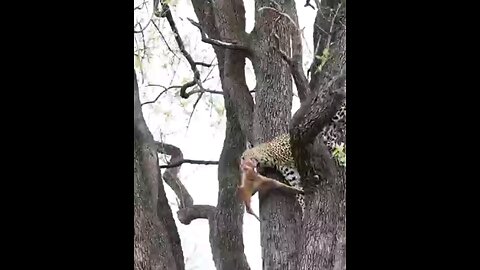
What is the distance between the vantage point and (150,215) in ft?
5.82

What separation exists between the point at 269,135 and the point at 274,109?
0.25ft

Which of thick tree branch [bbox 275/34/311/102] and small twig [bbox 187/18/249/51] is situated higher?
small twig [bbox 187/18/249/51]

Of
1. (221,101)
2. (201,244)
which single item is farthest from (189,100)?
(201,244)

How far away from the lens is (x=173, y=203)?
1.78 metres

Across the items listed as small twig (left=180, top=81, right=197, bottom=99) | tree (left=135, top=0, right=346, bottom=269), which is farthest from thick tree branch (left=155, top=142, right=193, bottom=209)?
small twig (left=180, top=81, right=197, bottom=99)

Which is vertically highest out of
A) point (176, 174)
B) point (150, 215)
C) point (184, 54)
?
point (184, 54)

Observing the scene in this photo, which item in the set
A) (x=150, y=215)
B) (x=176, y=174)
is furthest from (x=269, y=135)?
(x=150, y=215)

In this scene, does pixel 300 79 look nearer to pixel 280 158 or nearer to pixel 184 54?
pixel 280 158

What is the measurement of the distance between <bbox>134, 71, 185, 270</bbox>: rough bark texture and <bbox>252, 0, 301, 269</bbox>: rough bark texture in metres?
0.27

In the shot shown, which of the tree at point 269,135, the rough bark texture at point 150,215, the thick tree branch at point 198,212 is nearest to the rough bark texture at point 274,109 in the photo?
the tree at point 269,135

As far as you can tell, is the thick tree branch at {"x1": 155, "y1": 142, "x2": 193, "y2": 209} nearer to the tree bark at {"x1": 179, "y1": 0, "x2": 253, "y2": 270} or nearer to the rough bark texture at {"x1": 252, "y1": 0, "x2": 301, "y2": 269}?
the tree bark at {"x1": 179, "y1": 0, "x2": 253, "y2": 270}

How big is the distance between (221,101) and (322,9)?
15.0 inches

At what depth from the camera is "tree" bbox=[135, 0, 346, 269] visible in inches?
65.8
